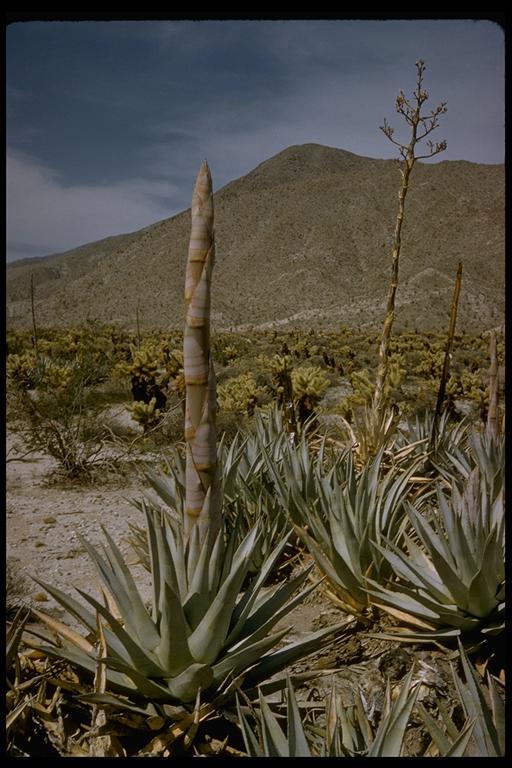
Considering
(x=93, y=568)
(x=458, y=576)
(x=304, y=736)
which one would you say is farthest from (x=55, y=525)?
(x=304, y=736)

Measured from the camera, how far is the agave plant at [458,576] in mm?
2514

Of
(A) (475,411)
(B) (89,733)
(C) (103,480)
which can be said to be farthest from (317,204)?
(B) (89,733)

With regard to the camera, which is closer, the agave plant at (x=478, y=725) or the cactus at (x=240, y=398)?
the agave plant at (x=478, y=725)

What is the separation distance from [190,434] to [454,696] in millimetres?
1681

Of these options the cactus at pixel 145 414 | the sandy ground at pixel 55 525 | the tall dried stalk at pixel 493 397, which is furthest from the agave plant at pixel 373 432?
the cactus at pixel 145 414

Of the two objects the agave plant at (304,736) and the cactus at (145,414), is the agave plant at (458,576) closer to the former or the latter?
the agave plant at (304,736)

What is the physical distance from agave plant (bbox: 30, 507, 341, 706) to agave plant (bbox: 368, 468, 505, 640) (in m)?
0.69

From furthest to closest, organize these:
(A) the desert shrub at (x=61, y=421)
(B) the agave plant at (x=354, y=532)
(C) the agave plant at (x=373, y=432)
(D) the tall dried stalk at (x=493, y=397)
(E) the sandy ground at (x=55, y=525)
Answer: (A) the desert shrub at (x=61, y=421)
(C) the agave plant at (x=373, y=432)
(D) the tall dried stalk at (x=493, y=397)
(E) the sandy ground at (x=55, y=525)
(B) the agave plant at (x=354, y=532)

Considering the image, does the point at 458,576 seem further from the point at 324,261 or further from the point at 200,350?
the point at 324,261

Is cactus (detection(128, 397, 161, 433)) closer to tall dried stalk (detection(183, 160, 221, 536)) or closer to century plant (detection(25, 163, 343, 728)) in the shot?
century plant (detection(25, 163, 343, 728))

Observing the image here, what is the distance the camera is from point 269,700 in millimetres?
2186

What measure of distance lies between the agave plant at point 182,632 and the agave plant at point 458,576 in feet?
2.25

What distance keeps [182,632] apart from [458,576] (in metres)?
1.48

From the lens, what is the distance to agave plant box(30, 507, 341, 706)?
192cm
